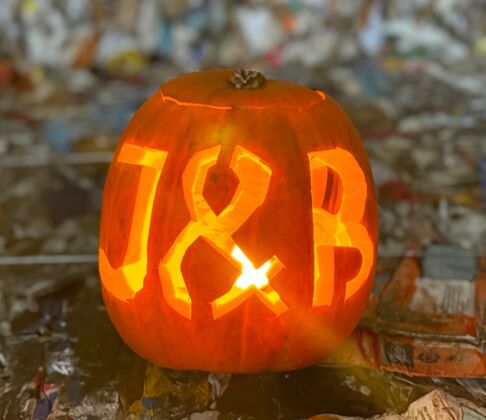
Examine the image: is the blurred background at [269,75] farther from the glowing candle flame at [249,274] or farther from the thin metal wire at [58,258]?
the glowing candle flame at [249,274]

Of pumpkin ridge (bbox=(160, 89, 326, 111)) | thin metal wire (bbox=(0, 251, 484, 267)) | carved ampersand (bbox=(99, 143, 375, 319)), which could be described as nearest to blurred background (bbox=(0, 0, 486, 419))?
thin metal wire (bbox=(0, 251, 484, 267))

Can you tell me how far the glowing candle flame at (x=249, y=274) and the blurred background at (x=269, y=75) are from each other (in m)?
0.17

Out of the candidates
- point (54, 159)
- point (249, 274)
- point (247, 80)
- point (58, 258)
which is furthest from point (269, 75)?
point (249, 274)

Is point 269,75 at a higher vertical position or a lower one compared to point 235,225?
higher

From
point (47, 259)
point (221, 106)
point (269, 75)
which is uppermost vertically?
point (269, 75)

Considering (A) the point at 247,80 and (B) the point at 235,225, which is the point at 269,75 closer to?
(A) the point at 247,80

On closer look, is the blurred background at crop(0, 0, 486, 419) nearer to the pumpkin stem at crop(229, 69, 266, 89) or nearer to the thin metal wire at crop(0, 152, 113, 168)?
the thin metal wire at crop(0, 152, 113, 168)

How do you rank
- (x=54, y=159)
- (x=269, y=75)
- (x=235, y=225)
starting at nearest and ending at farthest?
(x=235, y=225)
(x=54, y=159)
(x=269, y=75)

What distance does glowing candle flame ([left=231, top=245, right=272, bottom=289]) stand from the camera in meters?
0.87

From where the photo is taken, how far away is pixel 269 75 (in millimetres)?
2660

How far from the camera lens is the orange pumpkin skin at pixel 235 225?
869mm

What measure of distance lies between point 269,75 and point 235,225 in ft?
6.17

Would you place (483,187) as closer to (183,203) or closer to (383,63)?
(183,203)

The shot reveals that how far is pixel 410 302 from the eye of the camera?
3.84 ft
